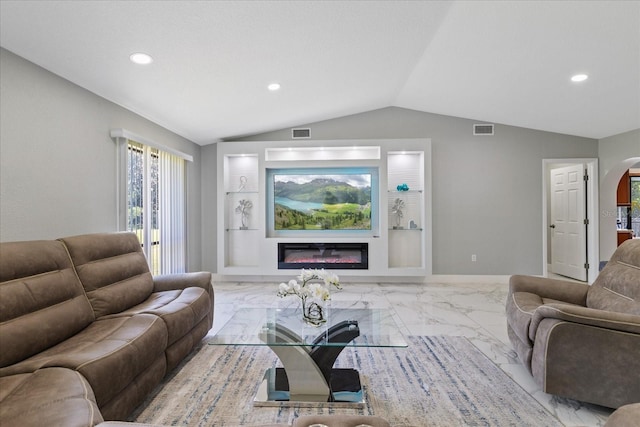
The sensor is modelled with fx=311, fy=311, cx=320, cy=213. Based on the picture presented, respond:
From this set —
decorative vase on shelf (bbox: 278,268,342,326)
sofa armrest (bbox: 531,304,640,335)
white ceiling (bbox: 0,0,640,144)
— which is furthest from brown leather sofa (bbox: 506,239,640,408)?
white ceiling (bbox: 0,0,640,144)

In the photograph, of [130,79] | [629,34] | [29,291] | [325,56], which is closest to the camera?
[29,291]

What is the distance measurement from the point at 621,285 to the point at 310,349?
7.61 feet

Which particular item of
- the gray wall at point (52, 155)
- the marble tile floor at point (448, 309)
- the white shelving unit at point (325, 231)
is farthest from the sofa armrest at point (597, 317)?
the gray wall at point (52, 155)

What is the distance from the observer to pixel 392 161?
530 centimetres

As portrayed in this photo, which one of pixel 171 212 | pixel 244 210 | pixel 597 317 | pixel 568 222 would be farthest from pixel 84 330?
pixel 568 222

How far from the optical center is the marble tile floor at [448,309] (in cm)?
198

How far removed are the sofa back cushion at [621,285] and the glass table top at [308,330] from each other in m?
1.58

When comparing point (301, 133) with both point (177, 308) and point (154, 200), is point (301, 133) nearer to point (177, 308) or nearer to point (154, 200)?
point (154, 200)

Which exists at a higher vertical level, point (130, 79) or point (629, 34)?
point (629, 34)

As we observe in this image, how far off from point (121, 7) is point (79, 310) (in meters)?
1.98

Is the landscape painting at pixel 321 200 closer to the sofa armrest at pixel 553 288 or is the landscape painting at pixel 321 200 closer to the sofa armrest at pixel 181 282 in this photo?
the sofa armrest at pixel 181 282

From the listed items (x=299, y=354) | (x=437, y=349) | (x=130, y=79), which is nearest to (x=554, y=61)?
(x=437, y=349)

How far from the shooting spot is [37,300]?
72.7 inches

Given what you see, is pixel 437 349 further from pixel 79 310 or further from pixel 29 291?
pixel 29 291
